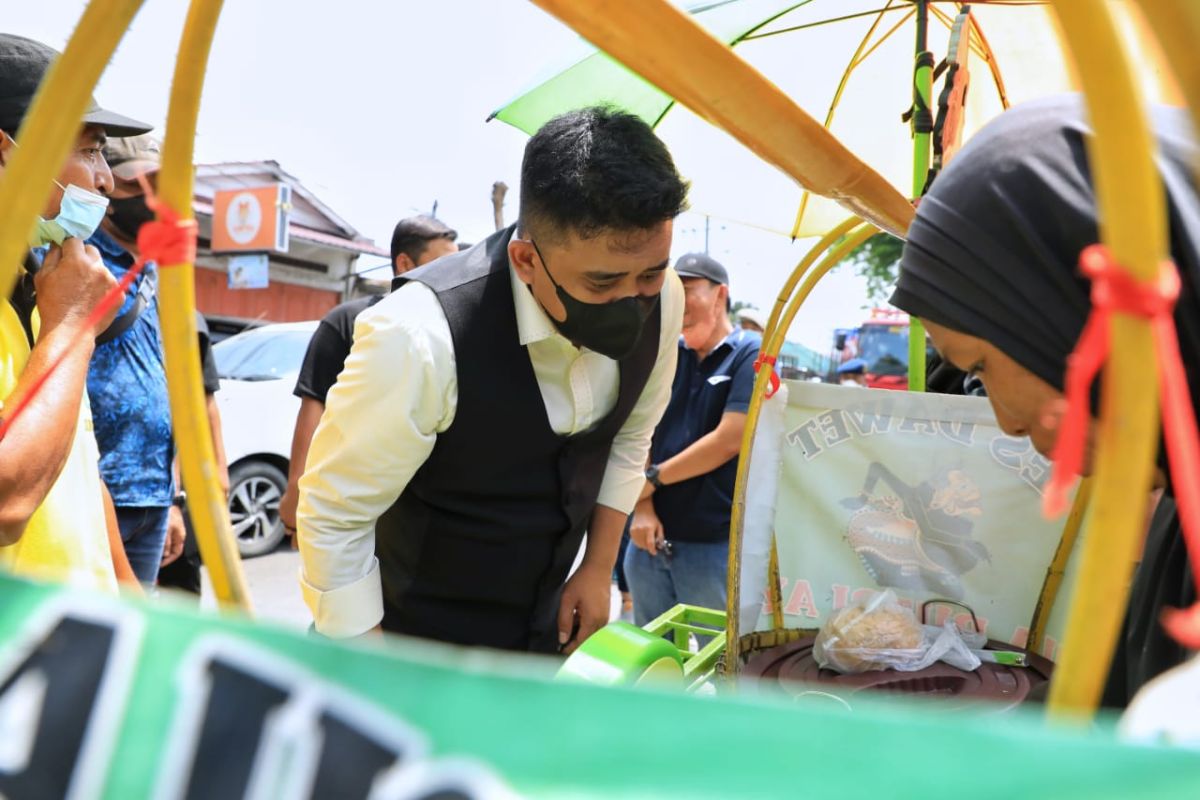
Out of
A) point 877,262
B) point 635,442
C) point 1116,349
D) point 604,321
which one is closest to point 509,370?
point 604,321

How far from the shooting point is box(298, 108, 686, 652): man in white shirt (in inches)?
62.2

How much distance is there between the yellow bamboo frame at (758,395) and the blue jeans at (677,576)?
1239 millimetres

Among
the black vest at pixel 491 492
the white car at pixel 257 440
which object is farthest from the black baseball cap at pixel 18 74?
the white car at pixel 257 440

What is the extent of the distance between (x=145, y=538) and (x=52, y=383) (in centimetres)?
162

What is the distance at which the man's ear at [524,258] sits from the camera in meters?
1.74

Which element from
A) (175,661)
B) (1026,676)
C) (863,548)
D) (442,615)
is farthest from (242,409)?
(175,661)

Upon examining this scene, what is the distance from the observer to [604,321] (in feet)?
5.60

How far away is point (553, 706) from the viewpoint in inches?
18.8

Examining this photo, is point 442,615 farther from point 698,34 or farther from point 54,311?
point 698,34

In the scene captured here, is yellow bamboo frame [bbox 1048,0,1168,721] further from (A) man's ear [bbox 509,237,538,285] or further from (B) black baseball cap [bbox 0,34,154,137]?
(B) black baseball cap [bbox 0,34,154,137]

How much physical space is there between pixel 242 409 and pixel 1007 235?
19.2 ft

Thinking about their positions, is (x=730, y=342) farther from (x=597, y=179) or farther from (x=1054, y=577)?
(x=597, y=179)

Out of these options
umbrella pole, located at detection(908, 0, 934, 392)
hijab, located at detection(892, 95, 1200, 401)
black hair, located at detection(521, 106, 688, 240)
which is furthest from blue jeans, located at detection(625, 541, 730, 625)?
hijab, located at detection(892, 95, 1200, 401)

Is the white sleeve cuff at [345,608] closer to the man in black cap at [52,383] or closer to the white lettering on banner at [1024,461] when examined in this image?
the man in black cap at [52,383]
